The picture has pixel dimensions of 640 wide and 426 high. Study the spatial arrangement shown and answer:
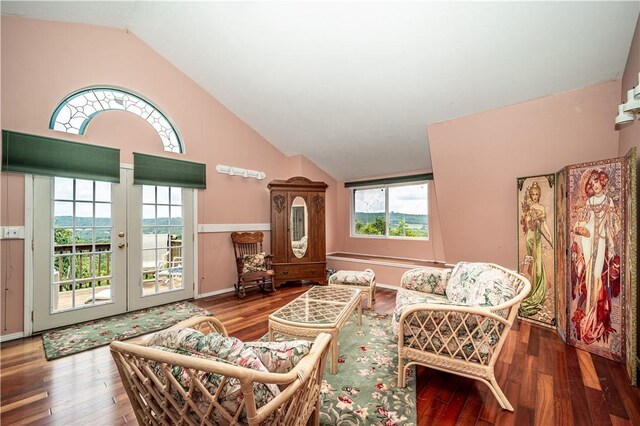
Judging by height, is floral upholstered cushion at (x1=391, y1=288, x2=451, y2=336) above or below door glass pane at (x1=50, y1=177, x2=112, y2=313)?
below

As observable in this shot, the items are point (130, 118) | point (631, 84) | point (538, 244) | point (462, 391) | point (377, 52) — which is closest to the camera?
point (462, 391)

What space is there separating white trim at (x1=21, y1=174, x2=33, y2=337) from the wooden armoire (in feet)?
9.26

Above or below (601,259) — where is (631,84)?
above

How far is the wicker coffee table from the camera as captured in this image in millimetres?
1984

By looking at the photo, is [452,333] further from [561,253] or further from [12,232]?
[12,232]

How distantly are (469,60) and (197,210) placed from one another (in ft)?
12.8

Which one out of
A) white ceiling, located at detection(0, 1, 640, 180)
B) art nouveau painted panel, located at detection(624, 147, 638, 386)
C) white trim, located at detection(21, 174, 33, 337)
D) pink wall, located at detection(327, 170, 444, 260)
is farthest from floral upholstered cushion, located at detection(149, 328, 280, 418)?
pink wall, located at detection(327, 170, 444, 260)

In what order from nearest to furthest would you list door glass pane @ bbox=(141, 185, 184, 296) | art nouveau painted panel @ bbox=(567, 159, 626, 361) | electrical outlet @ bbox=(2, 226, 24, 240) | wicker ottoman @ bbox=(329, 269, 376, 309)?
art nouveau painted panel @ bbox=(567, 159, 626, 361) → electrical outlet @ bbox=(2, 226, 24, 240) → wicker ottoman @ bbox=(329, 269, 376, 309) → door glass pane @ bbox=(141, 185, 184, 296)

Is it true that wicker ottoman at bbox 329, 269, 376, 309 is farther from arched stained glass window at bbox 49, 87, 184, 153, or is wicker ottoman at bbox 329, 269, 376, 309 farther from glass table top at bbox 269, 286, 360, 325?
arched stained glass window at bbox 49, 87, 184, 153

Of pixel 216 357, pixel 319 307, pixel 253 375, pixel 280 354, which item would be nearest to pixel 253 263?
pixel 319 307

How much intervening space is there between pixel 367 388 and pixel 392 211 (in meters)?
3.99

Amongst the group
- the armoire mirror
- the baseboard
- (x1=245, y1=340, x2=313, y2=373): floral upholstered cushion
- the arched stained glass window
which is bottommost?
the baseboard

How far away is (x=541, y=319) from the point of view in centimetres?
287

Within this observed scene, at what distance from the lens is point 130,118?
3.35 m
